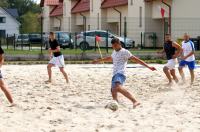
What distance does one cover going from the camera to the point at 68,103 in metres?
11.4

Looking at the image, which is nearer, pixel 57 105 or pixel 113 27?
pixel 57 105

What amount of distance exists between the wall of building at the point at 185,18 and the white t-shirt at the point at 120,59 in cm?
2386

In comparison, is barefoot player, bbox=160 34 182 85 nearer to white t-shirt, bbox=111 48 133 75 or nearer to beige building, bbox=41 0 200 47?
white t-shirt, bbox=111 48 133 75

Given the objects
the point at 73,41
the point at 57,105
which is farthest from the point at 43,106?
the point at 73,41

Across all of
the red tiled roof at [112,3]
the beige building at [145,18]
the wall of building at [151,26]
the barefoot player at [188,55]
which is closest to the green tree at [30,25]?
the beige building at [145,18]

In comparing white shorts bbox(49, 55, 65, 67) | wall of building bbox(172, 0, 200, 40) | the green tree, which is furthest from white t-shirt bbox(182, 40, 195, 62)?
the green tree

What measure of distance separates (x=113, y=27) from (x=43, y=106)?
38.4 m

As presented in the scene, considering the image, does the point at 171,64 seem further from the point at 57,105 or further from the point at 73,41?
the point at 73,41

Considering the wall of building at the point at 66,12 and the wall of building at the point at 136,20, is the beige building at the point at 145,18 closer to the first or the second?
the wall of building at the point at 136,20

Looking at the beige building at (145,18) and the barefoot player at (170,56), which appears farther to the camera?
the beige building at (145,18)

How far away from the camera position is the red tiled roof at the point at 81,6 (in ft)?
181

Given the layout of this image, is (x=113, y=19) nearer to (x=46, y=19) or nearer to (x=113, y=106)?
(x=46, y=19)

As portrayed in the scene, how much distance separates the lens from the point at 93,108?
10695 mm

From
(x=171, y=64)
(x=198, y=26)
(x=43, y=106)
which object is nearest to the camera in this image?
(x=43, y=106)
